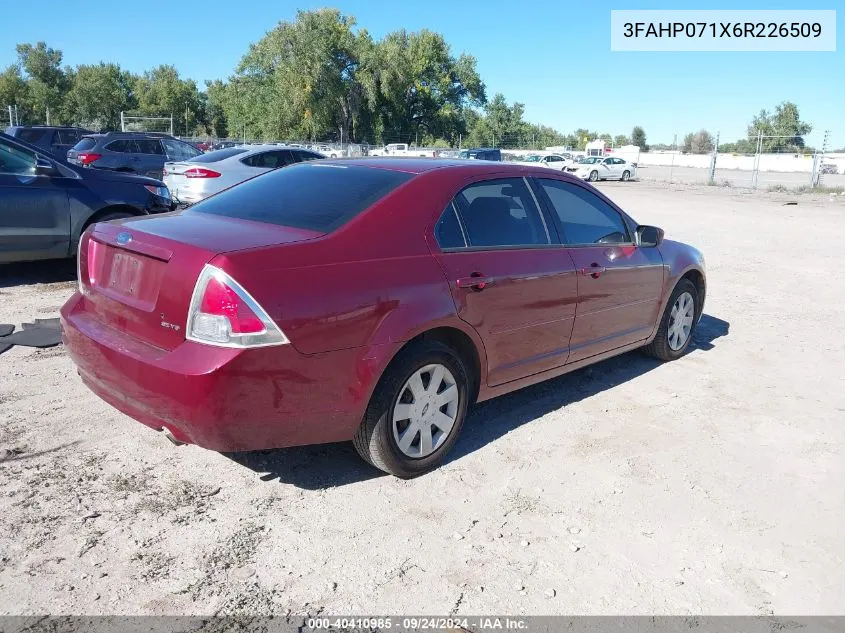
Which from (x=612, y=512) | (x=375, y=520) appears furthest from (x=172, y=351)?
(x=612, y=512)

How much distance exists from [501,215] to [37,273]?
20.9 feet

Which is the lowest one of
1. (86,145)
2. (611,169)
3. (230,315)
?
(230,315)

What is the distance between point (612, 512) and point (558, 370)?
4.08 ft

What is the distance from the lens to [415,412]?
3.53 m

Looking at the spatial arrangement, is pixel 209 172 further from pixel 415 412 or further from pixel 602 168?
pixel 602 168

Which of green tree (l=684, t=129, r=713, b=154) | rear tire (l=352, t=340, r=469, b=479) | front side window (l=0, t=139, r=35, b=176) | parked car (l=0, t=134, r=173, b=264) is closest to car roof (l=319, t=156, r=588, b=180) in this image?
rear tire (l=352, t=340, r=469, b=479)

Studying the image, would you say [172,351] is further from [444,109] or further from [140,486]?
[444,109]

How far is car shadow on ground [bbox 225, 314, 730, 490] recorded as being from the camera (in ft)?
11.9

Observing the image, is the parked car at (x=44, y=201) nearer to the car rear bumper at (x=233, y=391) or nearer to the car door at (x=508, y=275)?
the car rear bumper at (x=233, y=391)

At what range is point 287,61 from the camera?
205 ft

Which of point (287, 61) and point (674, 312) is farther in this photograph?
point (287, 61)

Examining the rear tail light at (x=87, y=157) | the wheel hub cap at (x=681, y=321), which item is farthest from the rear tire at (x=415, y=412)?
the rear tail light at (x=87, y=157)

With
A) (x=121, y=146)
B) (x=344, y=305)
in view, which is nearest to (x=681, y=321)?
(x=344, y=305)

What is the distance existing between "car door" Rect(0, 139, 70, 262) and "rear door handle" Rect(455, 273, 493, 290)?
5380mm
